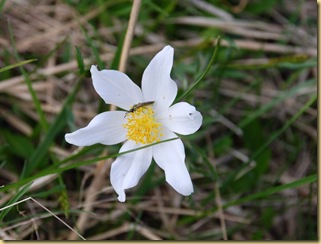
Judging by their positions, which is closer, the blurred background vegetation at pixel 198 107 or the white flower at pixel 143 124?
the white flower at pixel 143 124

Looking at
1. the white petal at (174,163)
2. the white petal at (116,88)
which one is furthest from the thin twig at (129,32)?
the white petal at (174,163)

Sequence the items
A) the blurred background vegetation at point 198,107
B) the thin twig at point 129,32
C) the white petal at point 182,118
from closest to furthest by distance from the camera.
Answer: the white petal at point 182,118, the thin twig at point 129,32, the blurred background vegetation at point 198,107

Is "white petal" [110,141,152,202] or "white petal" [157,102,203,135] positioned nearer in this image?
"white petal" [157,102,203,135]

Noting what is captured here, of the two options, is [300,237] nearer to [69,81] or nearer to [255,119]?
[255,119]

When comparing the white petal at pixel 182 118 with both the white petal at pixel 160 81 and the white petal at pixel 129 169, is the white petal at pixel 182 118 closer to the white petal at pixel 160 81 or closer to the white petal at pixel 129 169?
the white petal at pixel 160 81

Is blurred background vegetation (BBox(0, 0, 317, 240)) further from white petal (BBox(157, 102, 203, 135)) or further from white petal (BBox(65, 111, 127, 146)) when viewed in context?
white petal (BBox(157, 102, 203, 135))

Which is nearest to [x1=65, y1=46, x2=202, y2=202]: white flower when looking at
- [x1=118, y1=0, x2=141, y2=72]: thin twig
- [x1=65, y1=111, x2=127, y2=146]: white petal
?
[x1=65, y1=111, x2=127, y2=146]: white petal

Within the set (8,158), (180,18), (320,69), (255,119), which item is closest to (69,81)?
(8,158)
